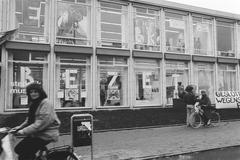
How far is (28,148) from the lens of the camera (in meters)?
3.96

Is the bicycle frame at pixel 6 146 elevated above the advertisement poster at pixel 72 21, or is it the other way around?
the advertisement poster at pixel 72 21

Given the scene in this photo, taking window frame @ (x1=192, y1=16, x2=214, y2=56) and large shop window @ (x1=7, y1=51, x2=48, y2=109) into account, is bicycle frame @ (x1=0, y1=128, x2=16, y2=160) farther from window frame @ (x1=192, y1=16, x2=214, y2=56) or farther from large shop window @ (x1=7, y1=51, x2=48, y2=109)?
window frame @ (x1=192, y1=16, x2=214, y2=56)

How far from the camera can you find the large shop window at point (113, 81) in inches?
516

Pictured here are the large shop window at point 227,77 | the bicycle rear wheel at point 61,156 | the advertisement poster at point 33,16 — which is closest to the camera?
the bicycle rear wheel at point 61,156

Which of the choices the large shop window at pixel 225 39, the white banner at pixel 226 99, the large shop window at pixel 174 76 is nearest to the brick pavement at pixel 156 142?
the white banner at pixel 226 99

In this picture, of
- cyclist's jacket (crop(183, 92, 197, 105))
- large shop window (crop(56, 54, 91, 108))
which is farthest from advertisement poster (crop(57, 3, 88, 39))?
cyclist's jacket (crop(183, 92, 197, 105))

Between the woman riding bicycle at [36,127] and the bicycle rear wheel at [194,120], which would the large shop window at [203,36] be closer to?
the bicycle rear wheel at [194,120]

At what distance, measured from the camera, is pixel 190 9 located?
1556cm

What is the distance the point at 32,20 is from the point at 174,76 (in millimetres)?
8121

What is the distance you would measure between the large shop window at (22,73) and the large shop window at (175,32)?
7104 millimetres

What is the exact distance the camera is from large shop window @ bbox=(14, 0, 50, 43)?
11.7 metres

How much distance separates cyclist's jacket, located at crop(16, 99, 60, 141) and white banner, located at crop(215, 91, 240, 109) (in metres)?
11.9

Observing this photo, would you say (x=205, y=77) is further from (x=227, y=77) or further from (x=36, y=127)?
(x=36, y=127)

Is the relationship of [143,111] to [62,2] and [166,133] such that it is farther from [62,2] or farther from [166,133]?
[62,2]
